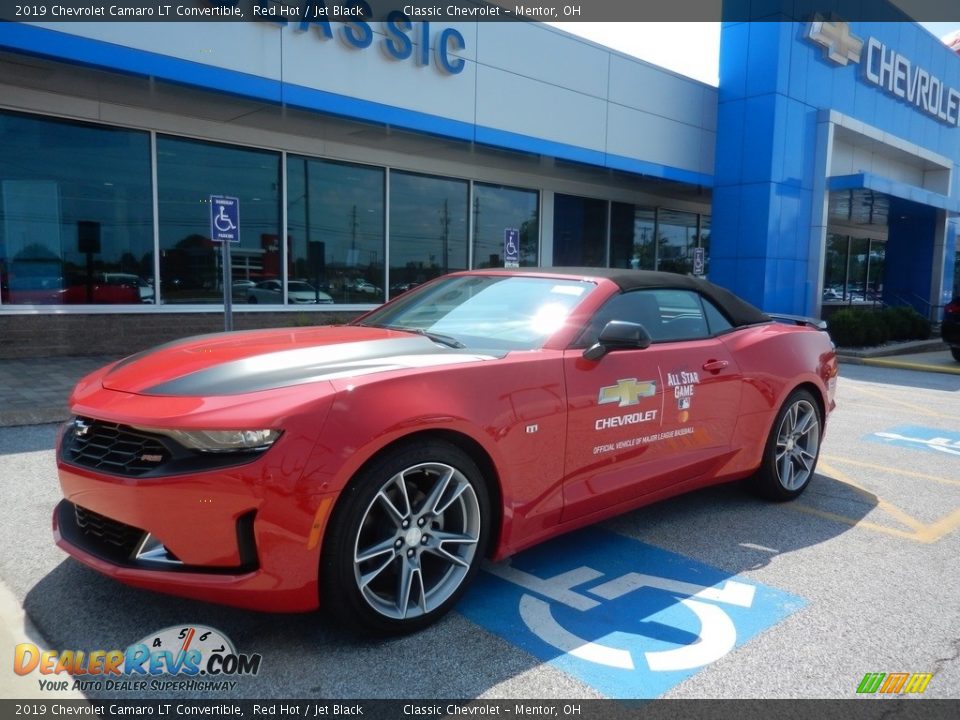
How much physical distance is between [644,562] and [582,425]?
855 mm

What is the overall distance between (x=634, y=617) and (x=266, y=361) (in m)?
1.86

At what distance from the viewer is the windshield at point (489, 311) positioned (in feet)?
11.2

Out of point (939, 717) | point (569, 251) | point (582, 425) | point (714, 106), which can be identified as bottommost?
point (939, 717)

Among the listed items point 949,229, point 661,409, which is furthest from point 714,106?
point 661,409

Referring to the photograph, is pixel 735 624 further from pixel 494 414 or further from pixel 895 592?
pixel 494 414

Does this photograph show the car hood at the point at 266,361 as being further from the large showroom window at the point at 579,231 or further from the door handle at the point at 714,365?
the large showroom window at the point at 579,231

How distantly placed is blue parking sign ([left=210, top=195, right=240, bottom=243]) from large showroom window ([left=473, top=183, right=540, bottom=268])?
27.8ft

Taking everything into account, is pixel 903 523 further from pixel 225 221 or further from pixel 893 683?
pixel 225 221

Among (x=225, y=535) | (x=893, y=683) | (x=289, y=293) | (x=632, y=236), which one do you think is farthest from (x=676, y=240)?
(x=225, y=535)

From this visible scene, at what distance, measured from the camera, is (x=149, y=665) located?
8.18ft

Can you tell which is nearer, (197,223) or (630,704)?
(630,704)

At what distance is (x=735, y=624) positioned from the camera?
2912 mm

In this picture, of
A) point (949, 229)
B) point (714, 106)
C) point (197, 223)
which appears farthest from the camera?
point (949, 229)

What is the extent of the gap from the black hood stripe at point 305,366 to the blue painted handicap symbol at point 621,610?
109 centimetres
